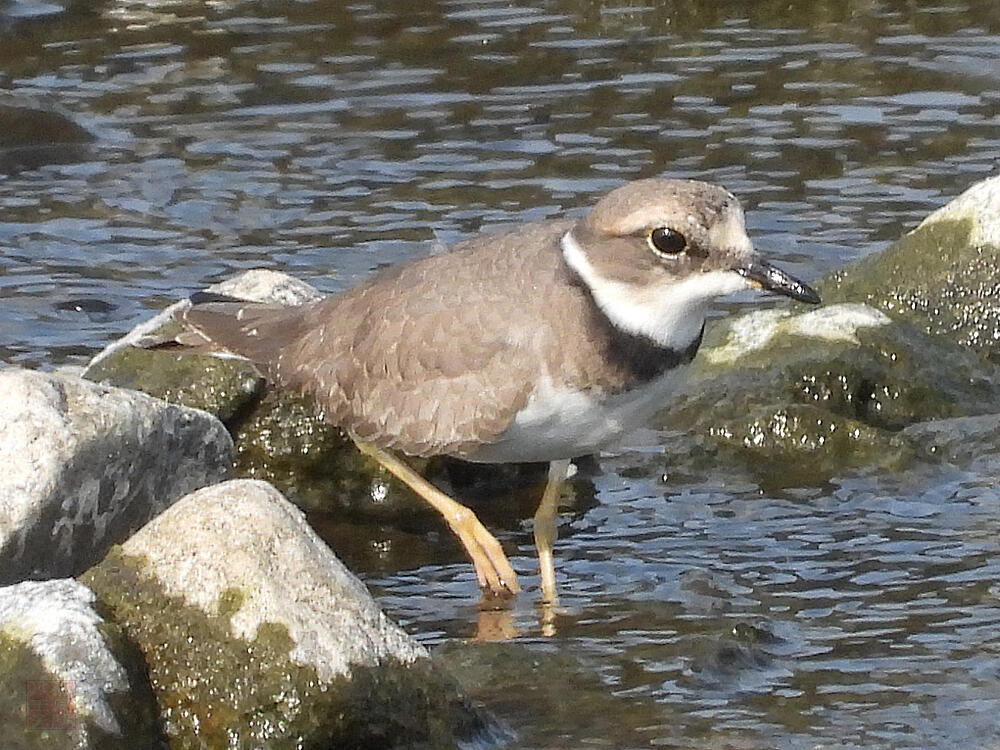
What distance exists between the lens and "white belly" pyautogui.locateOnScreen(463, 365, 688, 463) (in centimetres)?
650

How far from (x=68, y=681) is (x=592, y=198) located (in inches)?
235

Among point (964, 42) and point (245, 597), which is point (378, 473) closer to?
point (245, 597)

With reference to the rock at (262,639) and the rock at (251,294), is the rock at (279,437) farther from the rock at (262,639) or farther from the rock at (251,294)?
the rock at (262,639)

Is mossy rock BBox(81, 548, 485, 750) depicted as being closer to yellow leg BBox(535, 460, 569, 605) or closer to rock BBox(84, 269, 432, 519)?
yellow leg BBox(535, 460, 569, 605)

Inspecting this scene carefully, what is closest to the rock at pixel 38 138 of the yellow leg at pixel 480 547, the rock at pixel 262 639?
the yellow leg at pixel 480 547

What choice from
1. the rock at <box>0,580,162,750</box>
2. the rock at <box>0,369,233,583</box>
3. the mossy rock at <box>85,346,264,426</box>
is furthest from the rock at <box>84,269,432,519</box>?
the rock at <box>0,580,162,750</box>

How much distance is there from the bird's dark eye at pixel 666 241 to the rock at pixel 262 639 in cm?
153

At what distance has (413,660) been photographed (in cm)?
538

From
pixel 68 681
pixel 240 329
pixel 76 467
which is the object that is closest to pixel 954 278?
pixel 240 329

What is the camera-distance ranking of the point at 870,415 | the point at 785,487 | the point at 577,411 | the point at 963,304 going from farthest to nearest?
the point at 963,304 < the point at 870,415 < the point at 785,487 < the point at 577,411

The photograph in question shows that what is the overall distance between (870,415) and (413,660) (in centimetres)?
333

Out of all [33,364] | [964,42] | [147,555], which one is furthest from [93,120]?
[147,555]

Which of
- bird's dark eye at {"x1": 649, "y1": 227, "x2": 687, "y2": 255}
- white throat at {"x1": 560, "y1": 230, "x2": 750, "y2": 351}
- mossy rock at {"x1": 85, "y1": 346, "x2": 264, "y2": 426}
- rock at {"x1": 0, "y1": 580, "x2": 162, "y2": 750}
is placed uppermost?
bird's dark eye at {"x1": 649, "y1": 227, "x2": 687, "y2": 255}

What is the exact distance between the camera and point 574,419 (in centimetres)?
653
